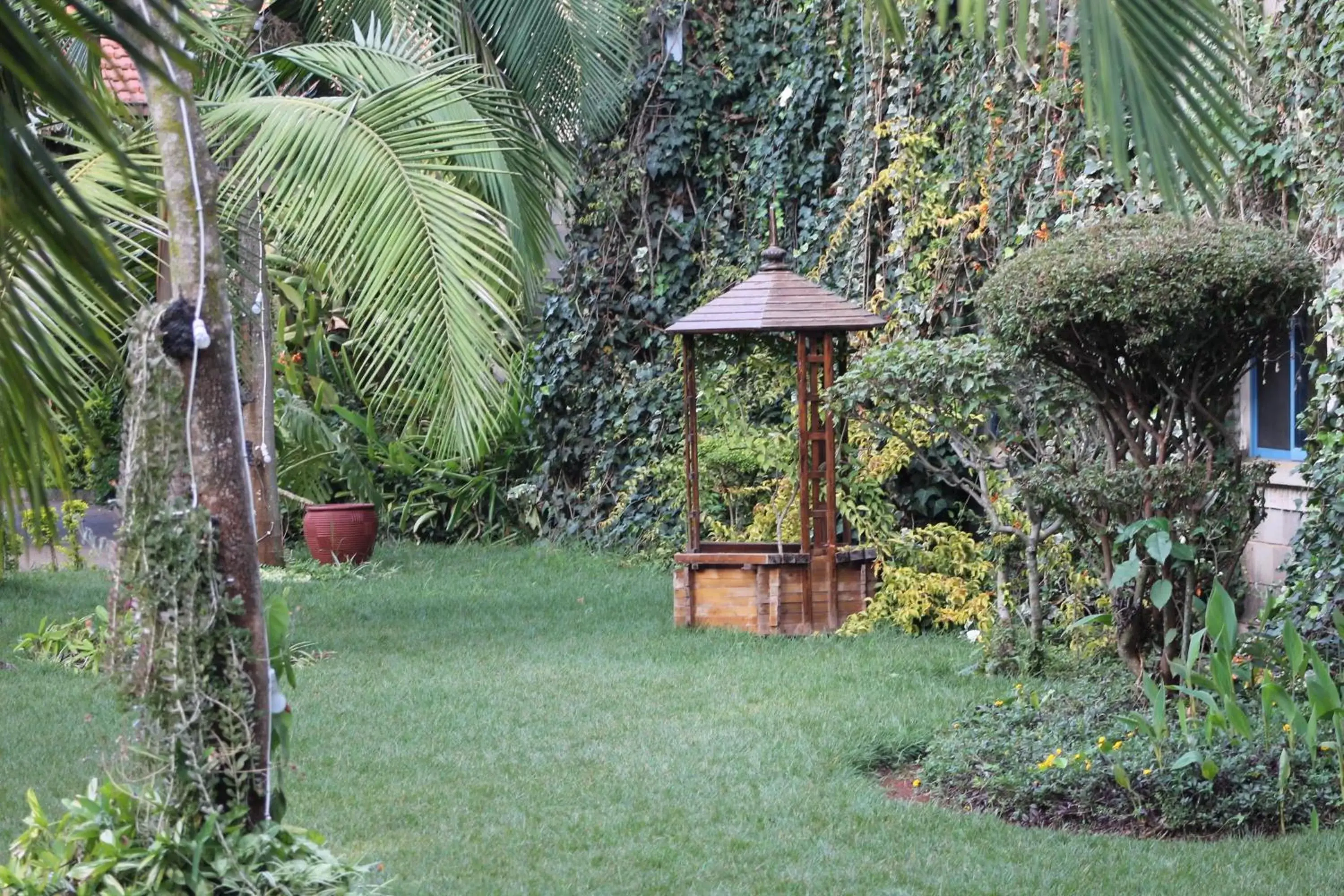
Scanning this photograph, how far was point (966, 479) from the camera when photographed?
8.59m

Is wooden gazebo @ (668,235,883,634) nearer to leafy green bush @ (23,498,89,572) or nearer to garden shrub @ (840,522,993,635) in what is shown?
garden shrub @ (840,522,993,635)

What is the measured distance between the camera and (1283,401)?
665 cm

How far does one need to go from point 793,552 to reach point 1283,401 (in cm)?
286

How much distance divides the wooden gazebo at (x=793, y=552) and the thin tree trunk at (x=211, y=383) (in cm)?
482

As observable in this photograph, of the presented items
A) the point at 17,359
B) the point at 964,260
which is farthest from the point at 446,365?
the point at 17,359

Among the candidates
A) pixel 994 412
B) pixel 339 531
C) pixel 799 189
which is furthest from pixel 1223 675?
pixel 339 531

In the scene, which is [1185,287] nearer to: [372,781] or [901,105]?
[372,781]

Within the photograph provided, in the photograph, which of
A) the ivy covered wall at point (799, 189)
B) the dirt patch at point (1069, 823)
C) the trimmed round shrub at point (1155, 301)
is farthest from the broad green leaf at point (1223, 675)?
the ivy covered wall at point (799, 189)

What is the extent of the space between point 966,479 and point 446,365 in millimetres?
3985

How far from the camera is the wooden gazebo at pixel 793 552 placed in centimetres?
782

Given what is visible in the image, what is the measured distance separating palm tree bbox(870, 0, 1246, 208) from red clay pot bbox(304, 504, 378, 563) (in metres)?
9.93

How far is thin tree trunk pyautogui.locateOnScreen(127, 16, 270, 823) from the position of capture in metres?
3.12

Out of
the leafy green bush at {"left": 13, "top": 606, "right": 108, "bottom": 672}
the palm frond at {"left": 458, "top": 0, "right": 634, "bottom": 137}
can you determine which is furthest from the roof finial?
the leafy green bush at {"left": 13, "top": 606, "right": 108, "bottom": 672}

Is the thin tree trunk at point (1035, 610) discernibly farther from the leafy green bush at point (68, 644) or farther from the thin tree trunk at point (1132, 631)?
the leafy green bush at point (68, 644)
